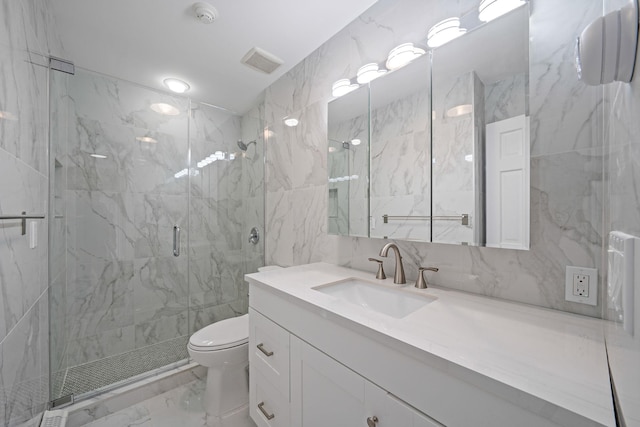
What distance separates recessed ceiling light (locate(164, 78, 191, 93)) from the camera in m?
2.22

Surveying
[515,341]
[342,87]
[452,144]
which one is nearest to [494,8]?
[452,144]

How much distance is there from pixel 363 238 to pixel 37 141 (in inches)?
66.8

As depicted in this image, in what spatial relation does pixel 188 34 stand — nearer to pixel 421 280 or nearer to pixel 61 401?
pixel 421 280

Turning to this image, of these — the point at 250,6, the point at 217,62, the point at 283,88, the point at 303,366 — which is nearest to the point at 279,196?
the point at 283,88

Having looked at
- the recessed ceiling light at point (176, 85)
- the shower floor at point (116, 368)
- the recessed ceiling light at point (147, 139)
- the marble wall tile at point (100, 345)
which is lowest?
the shower floor at point (116, 368)

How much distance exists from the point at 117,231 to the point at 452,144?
253 cm

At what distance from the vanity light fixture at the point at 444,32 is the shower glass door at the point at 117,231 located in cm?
211

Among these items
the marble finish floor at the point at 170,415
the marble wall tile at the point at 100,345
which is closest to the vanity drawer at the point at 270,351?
the marble finish floor at the point at 170,415

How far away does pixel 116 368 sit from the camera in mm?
1908

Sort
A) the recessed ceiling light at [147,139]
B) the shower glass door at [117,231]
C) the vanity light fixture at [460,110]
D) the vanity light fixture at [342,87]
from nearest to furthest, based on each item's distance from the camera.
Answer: the vanity light fixture at [460,110]
the vanity light fixture at [342,87]
the shower glass door at [117,231]
the recessed ceiling light at [147,139]

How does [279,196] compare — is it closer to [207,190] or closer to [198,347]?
[207,190]

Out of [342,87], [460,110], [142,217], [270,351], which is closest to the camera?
[460,110]

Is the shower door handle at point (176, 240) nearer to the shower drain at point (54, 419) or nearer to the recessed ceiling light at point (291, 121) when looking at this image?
the shower drain at point (54, 419)

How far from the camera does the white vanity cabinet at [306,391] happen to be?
0.74 meters
